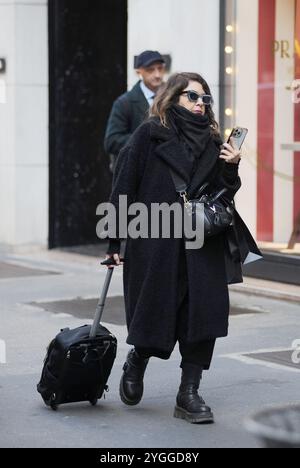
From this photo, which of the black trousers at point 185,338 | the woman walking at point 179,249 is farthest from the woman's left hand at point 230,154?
the black trousers at point 185,338

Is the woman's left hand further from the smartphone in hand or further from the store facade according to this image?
the store facade

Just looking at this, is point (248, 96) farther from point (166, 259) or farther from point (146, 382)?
point (166, 259)

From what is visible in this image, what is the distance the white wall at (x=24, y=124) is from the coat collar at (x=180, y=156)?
22.8 feet

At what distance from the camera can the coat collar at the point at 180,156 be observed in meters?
6.18

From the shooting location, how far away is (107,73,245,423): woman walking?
619 centimetres

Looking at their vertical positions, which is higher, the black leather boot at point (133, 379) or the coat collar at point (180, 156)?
the coat collar at point (180, 156)

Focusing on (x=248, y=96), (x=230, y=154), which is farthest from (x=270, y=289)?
(x=230, y=154)

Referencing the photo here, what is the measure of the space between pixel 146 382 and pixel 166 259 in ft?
4.05

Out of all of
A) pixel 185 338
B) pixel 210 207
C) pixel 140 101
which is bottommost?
pixel 185 338

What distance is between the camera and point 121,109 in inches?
392

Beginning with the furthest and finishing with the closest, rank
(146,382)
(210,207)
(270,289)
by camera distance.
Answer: (270,289), (146,382), (210,207)

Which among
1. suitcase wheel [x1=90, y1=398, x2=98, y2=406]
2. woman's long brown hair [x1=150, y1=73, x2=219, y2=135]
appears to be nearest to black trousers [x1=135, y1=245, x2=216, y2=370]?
suitcase wheel [x1=90, y1=398, x2=98, y2=406]

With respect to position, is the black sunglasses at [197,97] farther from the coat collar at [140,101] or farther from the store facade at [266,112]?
the store facade at [266,112]

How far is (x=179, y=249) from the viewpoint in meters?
6.23
